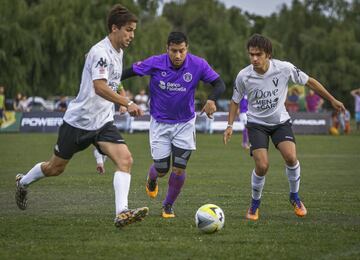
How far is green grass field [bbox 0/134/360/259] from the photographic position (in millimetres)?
6891

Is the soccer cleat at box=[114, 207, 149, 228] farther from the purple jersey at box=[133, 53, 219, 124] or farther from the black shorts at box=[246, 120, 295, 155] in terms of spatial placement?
the black shorts at box=[246, 120, 295, 155]

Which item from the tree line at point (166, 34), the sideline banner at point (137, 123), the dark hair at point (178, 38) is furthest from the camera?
the tree line at point (166, 34)

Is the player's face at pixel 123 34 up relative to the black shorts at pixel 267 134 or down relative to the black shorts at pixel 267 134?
up

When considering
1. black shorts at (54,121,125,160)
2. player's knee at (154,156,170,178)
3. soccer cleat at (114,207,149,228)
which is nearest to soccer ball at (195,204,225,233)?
soccer cleat at (114,207,149,228)

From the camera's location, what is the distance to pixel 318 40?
59.0 metres

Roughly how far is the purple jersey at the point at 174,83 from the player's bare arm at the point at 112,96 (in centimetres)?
139

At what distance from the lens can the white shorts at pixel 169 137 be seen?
9.39 meters

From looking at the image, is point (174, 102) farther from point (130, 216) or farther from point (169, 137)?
point (130, 216)

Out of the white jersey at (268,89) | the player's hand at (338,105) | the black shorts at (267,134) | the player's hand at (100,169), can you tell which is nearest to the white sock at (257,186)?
the black shorts at (267,134)

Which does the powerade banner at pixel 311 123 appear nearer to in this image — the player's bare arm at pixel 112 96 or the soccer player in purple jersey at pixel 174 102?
the soccer player in purple jersey at pixel 174 102

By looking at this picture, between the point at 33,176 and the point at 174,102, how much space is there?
1.89 meters

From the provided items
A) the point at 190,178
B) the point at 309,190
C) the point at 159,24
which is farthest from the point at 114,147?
the point at 159,24

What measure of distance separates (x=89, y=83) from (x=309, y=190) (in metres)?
5.41

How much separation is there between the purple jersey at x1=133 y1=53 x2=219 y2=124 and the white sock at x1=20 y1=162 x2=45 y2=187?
1.59 metres
